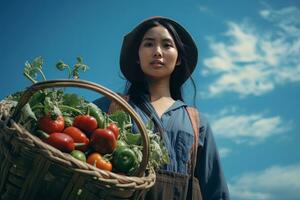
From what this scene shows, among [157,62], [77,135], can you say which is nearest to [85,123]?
[77,135]

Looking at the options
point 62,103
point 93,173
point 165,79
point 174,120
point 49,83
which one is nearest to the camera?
point 93,173

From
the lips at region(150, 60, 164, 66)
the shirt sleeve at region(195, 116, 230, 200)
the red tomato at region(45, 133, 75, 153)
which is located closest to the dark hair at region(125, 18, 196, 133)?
the lips at region(150, 60, 164, 66)

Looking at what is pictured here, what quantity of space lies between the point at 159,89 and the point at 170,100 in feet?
0.39

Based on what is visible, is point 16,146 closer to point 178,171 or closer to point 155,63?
point 178,171

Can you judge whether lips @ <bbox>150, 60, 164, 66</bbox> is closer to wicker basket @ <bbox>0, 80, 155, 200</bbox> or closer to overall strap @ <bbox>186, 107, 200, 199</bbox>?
overall strap @ <bbox>186, 107, 200, 199</bbox>

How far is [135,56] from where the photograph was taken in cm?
388

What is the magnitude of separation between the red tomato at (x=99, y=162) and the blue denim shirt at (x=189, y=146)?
0.97m

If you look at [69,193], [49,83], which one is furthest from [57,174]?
[49,83]

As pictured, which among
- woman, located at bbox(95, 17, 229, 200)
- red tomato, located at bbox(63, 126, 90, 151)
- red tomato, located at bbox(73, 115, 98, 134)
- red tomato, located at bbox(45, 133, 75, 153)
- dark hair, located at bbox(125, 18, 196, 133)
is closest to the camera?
red tomato, located at bbox(45, 133, 75, 153)

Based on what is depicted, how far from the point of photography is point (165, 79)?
3.68 m

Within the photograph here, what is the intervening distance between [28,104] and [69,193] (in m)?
0.47

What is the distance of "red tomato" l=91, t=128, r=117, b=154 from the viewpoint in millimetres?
2291

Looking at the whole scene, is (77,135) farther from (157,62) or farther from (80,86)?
(157,62)

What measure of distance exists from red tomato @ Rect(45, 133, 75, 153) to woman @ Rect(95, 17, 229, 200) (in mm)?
940
